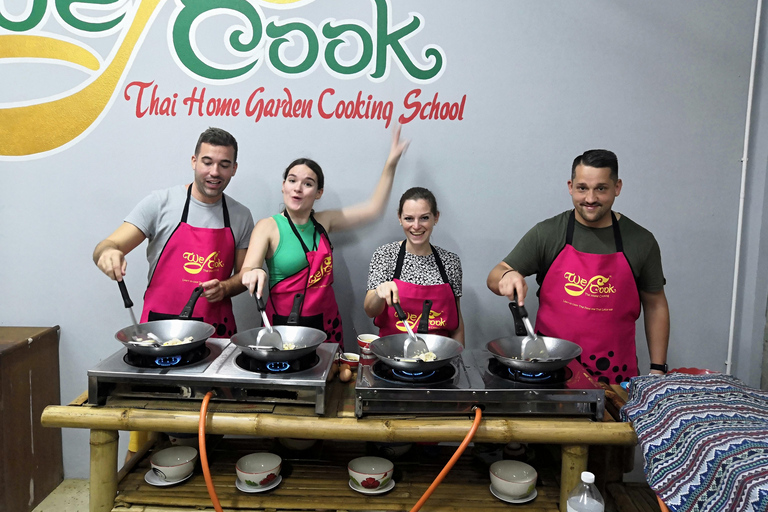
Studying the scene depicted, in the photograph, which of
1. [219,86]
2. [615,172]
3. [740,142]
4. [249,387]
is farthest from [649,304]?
[219,86]

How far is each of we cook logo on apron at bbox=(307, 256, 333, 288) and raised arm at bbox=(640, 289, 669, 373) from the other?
159 centimetres

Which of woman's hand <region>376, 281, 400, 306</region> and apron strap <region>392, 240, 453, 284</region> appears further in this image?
apron strap <region>392, 240, 453, 284</region>

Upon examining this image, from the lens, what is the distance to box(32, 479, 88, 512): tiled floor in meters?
3.03

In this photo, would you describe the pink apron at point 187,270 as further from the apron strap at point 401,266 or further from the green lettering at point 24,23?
the green lettering at point 24,23

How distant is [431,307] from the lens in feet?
8.48

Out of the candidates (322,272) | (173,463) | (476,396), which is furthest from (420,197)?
(173,463)

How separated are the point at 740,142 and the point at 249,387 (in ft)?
10.0

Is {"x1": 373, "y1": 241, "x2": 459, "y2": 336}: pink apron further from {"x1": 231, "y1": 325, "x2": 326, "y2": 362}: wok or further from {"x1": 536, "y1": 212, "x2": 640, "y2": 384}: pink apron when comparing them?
{"x1": 231, "y1": 325, "x2": 326, "y2": 362}: wok

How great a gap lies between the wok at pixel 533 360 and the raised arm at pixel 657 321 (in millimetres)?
834

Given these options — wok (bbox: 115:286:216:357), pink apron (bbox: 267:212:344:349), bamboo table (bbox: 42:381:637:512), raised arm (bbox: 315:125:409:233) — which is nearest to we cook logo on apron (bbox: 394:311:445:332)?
pink apron (bbox: 267:212:344:349)

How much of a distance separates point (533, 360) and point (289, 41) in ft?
7.55

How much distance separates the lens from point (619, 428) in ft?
5.61

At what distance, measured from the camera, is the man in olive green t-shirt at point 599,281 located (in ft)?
8.07

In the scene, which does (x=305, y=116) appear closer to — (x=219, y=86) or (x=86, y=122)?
(x=219, y=86)
